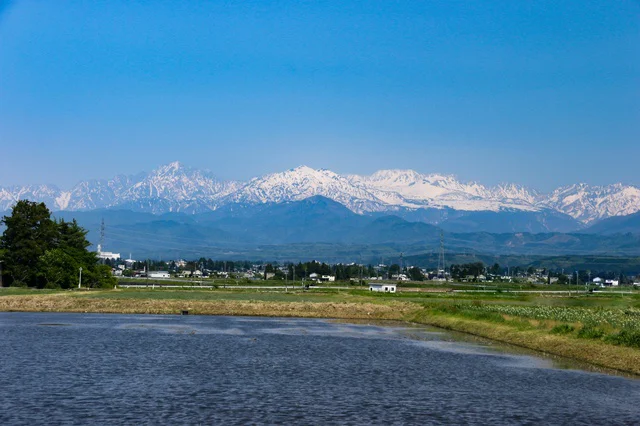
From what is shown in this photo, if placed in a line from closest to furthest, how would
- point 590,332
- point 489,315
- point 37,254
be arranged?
point 590,332 → point 489,315 → point 37,254

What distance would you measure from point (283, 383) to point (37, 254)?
383ft

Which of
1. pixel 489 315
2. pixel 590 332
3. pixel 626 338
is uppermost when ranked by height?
pixel 489 315

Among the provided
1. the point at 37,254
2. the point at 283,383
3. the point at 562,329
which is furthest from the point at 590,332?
the point at 37,254

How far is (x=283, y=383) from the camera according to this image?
44.0 meters

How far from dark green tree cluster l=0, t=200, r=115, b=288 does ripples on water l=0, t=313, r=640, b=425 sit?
74.6 m

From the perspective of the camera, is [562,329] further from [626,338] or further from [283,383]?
[283,383]

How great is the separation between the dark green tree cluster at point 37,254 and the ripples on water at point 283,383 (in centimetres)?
7463

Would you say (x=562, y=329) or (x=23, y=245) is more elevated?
(x=23, y=245)

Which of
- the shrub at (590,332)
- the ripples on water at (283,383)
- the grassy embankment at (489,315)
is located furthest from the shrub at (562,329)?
the ripples on water at (283,383)

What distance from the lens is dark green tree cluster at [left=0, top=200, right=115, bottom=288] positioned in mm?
145250

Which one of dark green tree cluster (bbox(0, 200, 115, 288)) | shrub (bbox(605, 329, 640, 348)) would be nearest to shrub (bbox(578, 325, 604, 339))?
shrub (bbox(605, 329, 640, 348))

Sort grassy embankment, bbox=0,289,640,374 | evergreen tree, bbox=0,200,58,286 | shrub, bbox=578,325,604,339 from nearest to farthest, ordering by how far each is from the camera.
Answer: grassy embankment, bbox=0,289,640,374, shrub, bbox=578,325,604,339, evergreen tree, bbox=0,200,58,286

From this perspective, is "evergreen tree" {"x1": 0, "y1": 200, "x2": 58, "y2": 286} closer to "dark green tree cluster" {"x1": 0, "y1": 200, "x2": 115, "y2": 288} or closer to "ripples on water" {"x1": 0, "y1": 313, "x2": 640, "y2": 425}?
"dark green tree cluster" {"x1": 0, "y1": 200, "x2": 115, "y2": 288}

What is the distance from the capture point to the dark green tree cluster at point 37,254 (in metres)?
145
